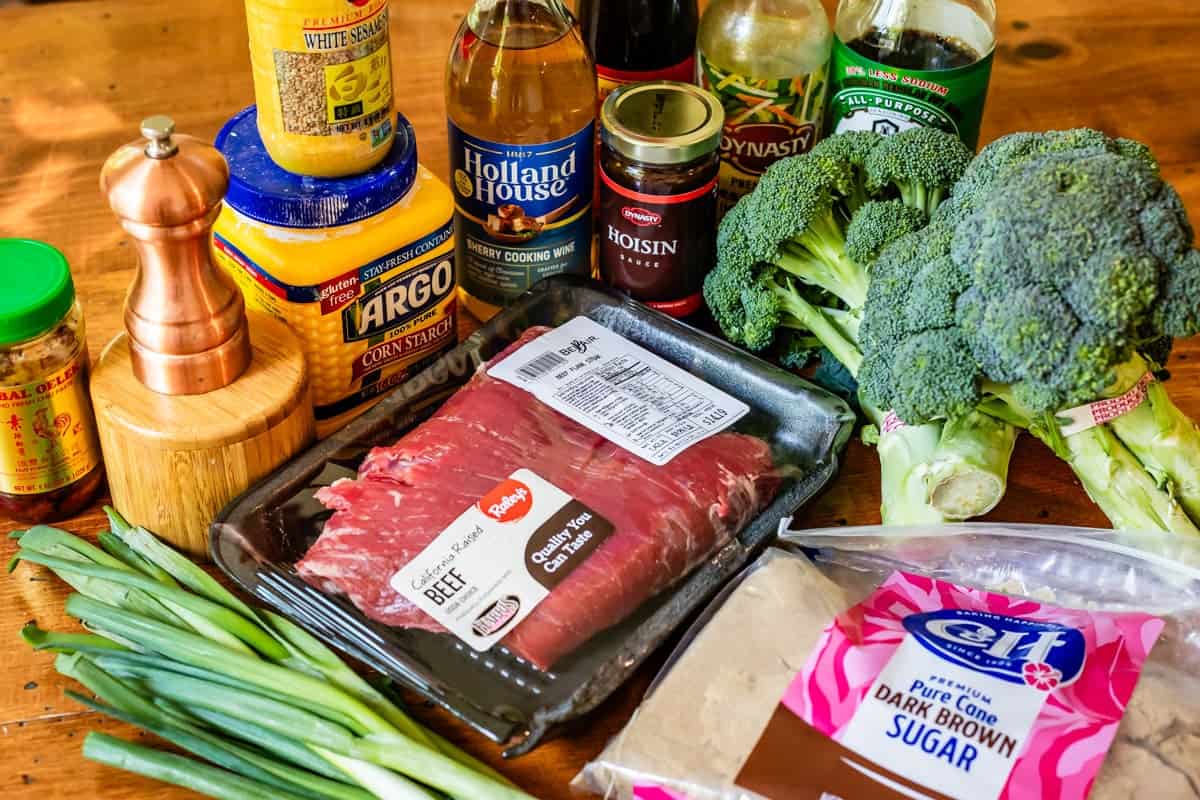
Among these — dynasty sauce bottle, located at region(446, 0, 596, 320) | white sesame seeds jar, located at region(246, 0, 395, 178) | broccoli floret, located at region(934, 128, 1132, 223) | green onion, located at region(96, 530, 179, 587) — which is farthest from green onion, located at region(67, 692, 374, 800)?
broccoli floret, located at region(934, 128, 1132, 223)

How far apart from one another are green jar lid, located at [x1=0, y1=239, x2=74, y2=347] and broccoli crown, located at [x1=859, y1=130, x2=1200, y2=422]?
703 millimetres

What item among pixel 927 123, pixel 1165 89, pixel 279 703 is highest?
pixel 927 123

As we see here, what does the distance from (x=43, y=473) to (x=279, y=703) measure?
1.10ft

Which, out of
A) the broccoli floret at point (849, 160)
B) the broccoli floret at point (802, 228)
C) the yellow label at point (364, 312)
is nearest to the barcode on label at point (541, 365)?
the yellow label at point (364, 312)

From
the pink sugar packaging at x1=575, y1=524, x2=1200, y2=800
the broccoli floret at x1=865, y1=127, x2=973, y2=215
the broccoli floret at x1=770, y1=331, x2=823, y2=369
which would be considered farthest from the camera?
the broccoli floret at x1=770, y1=331, x2=823, y2=369

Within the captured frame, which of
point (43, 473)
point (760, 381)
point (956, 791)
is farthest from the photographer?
point (760, 381)

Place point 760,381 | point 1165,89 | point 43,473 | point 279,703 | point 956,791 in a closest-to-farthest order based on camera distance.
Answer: point 956,791, point 279,703, point 43,473, point 760,381, point 1165,89

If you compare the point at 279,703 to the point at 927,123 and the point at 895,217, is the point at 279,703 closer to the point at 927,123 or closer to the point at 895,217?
the point at 895,217

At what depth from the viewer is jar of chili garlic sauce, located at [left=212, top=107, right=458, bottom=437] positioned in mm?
1219

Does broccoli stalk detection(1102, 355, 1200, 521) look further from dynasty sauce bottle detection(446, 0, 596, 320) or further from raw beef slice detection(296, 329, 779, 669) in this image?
dynasty sauce bottle detection(446, 0, 596, 320)

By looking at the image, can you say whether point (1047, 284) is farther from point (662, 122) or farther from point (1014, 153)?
point (662, 122)

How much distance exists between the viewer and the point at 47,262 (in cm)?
115

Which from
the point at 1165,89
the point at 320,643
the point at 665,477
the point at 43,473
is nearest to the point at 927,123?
the point at 665,477

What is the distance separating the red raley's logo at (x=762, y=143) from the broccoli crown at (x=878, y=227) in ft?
0.64
